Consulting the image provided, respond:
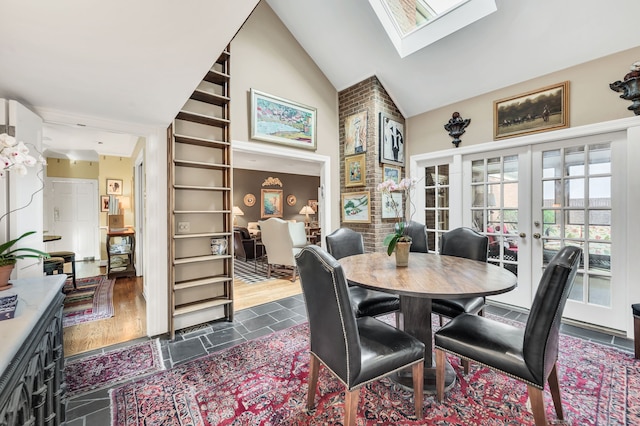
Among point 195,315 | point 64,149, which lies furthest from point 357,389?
point 64,149

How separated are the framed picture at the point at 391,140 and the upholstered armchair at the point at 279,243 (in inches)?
77.8

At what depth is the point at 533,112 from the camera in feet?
9.82

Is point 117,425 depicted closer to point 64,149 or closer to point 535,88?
point 535,88

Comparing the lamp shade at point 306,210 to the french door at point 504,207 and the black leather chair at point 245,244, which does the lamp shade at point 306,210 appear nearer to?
the black leather chair at point 245,244

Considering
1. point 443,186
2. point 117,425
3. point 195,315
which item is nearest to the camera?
point 117,425

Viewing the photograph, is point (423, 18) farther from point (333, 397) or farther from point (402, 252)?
point (333, 397)

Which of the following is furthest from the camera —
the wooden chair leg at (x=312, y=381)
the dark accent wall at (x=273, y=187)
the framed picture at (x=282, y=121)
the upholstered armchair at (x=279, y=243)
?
the dark accent wall at (x=273, y=187)

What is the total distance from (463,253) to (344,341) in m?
1.83

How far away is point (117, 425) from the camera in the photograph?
1.51 m

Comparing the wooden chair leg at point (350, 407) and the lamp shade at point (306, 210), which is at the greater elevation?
the lamp shade at point (306, 210)

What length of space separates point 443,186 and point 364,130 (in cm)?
137

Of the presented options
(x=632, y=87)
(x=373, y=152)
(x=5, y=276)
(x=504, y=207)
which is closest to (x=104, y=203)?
(x=5, y=276)

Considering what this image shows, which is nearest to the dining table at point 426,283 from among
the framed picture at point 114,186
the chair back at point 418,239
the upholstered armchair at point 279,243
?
the chair back at point 418,239

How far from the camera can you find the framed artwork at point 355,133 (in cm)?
390
